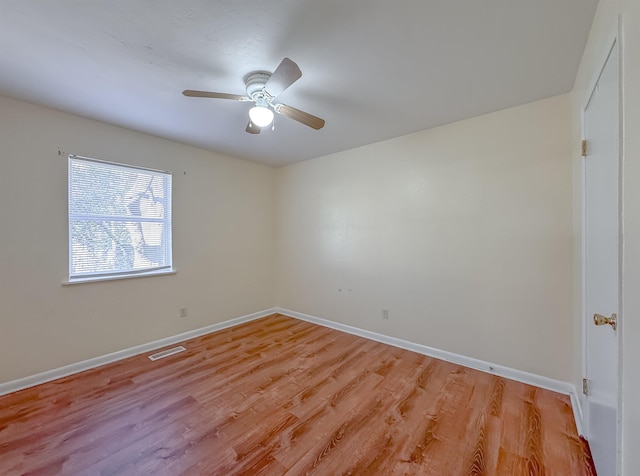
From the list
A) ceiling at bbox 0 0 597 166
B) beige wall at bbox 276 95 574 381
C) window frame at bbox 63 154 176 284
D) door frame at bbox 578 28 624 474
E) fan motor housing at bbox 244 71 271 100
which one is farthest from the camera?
window frame at bbox 63 154 176 284

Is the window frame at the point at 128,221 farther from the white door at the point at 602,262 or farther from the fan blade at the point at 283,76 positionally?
the white door at the point at 602,262

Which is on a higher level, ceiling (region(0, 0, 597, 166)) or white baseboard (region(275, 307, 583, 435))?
ceiling (region(0, 0, 597, 166))

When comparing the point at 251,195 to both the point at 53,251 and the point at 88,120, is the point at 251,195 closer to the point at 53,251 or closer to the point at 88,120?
the point at 88,120

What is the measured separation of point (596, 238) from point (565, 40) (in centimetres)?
115

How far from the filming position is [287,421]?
1.88 metres

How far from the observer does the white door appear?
115cm

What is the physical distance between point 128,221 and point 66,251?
0.59 m

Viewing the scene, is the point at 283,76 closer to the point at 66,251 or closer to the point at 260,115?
the point at 260,115

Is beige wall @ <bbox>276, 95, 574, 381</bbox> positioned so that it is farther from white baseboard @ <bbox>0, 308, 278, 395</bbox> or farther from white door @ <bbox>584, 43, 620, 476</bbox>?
white baseboard @ <bbox>0, 308, 278, 395</bbox>

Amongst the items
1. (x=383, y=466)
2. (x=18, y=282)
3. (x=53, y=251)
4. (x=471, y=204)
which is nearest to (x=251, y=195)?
(x=53, y=251)

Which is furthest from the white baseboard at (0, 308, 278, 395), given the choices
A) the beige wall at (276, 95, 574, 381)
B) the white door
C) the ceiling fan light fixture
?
the white door

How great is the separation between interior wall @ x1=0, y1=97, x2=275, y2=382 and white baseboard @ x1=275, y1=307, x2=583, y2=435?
1.74 meters

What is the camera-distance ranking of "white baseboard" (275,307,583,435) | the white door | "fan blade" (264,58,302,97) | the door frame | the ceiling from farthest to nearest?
1. "white baseboard" (275,307,583,435)
2. "fan blade" (264,58,302,97)
3. the ceiling
4. the white door
5. the door frame

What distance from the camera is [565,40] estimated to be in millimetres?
1544
